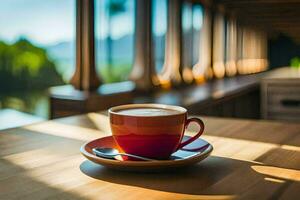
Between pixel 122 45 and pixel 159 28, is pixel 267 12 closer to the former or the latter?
pixel 159 28

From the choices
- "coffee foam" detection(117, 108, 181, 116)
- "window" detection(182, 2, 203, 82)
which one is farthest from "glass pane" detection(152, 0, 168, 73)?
"coffee foam" detection(117, 108, 181, 116)

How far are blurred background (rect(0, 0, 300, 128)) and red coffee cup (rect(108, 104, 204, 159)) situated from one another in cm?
169

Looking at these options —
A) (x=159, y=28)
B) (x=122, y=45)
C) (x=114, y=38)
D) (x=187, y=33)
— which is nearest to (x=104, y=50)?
(x=114, y=38)

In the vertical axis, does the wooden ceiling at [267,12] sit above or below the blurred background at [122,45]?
above

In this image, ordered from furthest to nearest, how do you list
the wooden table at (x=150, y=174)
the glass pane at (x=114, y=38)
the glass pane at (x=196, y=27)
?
the glass pane at (x=196, y=27) → the glass pane at (x=114, y=38) → the wooden table at (x=150, y=174)

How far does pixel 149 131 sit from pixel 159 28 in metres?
3.77

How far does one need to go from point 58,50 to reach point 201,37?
3.48 meters

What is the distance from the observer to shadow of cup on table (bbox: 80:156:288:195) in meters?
0.79

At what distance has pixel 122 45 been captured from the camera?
12.6 ft

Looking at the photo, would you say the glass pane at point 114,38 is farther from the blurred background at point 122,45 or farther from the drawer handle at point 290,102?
the drawer handle at point 290,102

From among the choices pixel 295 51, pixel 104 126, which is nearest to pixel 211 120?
pixel 104 126

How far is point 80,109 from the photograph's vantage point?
9.06 feet

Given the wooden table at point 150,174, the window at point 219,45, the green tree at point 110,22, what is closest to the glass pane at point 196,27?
the window at point 219,45

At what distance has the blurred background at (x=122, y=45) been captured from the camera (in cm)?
255
